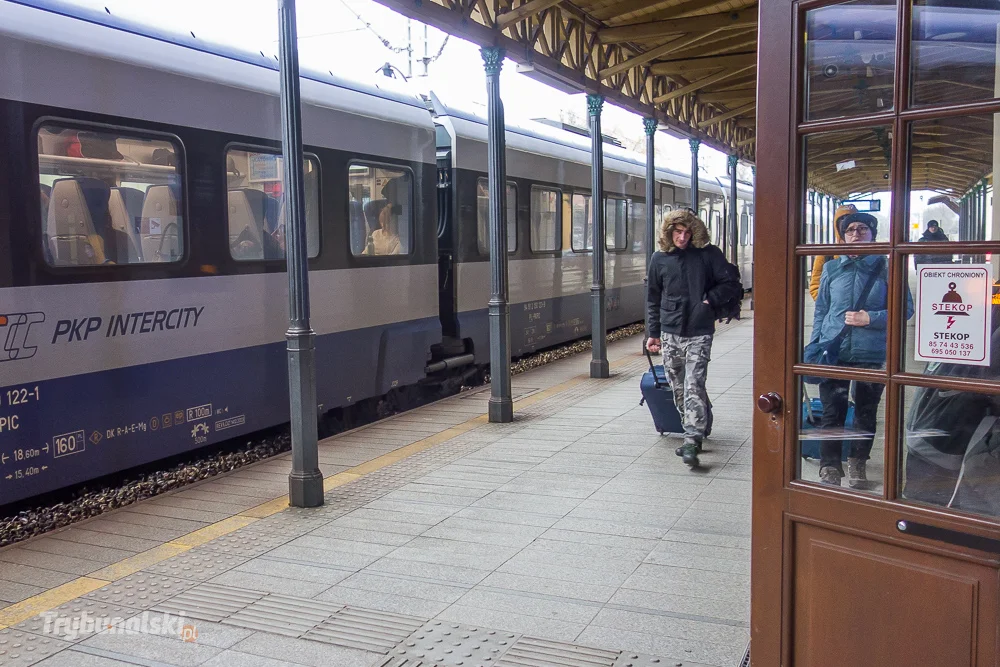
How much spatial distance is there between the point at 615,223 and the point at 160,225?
10.7 meters

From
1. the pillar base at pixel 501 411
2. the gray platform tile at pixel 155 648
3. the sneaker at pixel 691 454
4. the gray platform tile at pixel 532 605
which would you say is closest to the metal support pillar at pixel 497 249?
the pillar base at pixel 501 411

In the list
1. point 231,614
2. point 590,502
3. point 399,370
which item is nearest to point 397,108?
point 399,370

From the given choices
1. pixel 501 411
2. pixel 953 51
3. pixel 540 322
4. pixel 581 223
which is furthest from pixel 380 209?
pixel 953 51

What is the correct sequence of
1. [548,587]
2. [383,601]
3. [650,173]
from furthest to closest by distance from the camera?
[650,173] → [548,587] → [383,601]

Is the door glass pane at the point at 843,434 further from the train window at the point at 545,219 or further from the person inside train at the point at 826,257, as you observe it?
the train window at the point at 545,219

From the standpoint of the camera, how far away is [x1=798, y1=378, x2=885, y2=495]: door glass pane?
2738 millimetres

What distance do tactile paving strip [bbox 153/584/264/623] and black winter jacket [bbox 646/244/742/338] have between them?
3.63 metres

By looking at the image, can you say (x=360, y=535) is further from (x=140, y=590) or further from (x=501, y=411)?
(x=501, y=411)

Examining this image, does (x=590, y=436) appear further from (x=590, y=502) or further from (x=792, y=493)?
(x=792, y=493)

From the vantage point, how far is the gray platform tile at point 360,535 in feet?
16.6

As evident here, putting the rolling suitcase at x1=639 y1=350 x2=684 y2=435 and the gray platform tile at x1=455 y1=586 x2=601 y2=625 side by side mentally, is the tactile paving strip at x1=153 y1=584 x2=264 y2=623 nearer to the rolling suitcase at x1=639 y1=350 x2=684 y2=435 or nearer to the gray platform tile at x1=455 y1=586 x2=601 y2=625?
the gray platform tile at x1=455 y1=586 x2=601 y2=625

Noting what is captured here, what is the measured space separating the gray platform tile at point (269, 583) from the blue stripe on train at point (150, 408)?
148cm

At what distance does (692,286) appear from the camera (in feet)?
21.7
